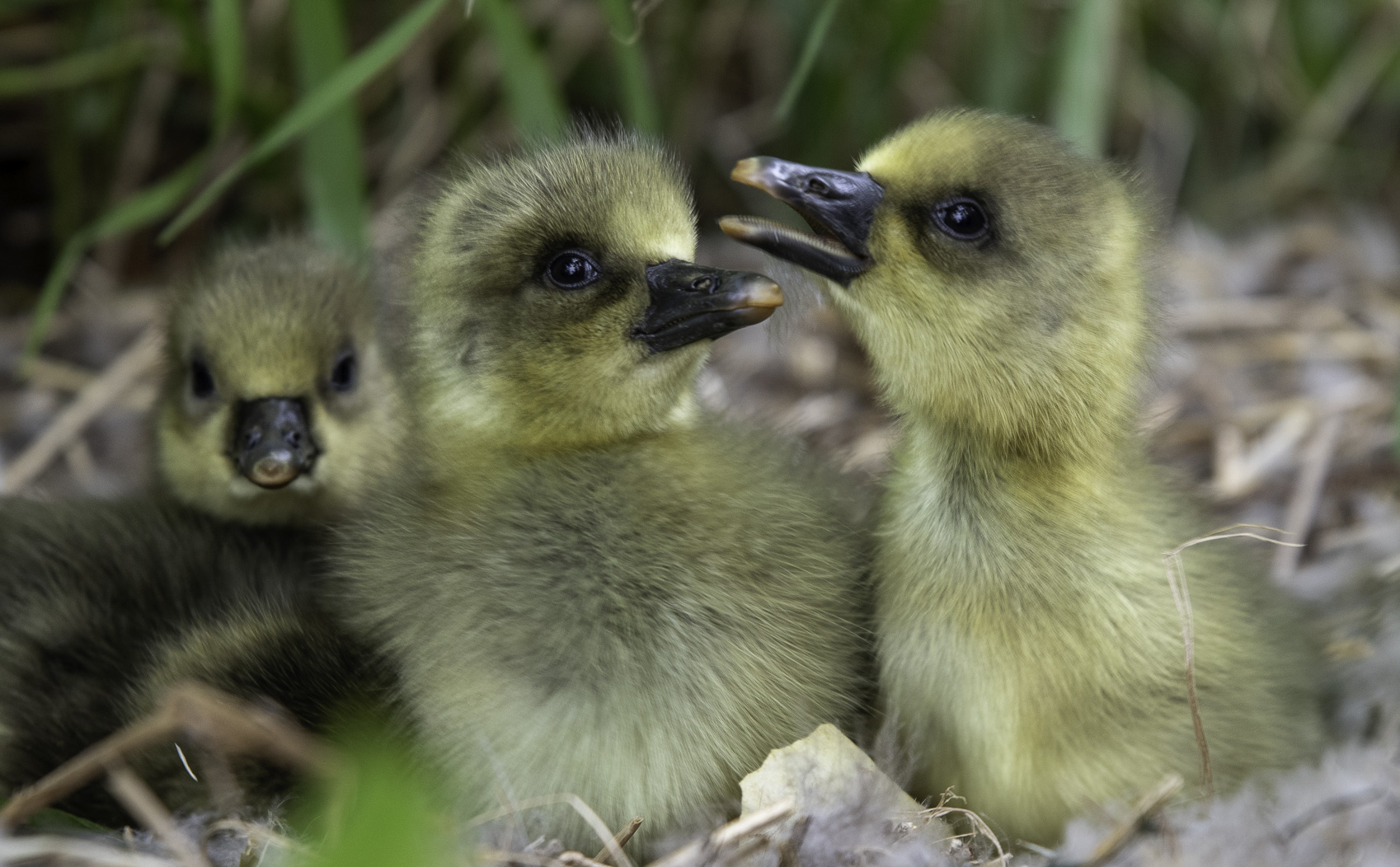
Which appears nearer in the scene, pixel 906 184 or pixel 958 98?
pixel 906 184

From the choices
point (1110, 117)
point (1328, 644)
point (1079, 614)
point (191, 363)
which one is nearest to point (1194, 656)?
point (1079, 614)

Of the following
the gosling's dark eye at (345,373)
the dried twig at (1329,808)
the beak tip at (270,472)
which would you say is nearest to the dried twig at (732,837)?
the dried twig at (1329,808)

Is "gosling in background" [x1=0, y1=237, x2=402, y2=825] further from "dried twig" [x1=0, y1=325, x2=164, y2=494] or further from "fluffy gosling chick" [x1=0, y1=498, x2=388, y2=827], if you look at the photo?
"dried twig" [x1=0, y1=325, x2=164, y2=494]

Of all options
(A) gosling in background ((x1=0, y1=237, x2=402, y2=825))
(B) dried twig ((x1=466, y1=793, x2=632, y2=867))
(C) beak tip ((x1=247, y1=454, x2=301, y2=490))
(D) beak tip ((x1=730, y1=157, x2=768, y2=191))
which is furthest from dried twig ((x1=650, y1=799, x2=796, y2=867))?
(C) beak tip ((x1=247, y1=454, x2=301, y2=490))

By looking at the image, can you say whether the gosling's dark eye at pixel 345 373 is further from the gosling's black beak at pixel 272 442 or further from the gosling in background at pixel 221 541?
the gosling's black beak at pixel 272 442

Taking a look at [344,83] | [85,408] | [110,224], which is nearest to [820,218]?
[344,83]

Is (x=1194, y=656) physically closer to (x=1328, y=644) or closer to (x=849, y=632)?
(x=849, y=632)
